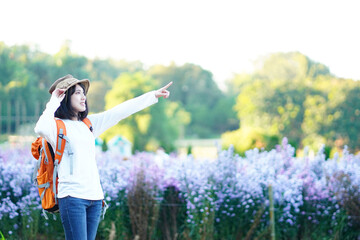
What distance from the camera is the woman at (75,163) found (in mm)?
2502

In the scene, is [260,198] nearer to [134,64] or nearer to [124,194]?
[124,194]

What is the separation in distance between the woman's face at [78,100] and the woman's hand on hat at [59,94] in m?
0.07

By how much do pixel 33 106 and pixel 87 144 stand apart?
29240 mm

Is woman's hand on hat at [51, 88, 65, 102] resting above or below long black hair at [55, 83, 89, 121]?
above

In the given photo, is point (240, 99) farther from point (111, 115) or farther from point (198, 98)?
point (111, 115)

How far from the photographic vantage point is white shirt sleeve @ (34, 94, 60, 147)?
2.49 m

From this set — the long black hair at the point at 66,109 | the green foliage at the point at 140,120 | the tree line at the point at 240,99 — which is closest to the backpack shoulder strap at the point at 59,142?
the long black hair at the point at 66,109

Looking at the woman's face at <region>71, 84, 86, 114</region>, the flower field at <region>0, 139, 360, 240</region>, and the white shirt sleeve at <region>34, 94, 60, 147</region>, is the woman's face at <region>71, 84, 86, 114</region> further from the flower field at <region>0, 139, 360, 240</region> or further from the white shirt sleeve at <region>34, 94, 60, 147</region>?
the flower field at <region>0, 139, 360, 240</region>

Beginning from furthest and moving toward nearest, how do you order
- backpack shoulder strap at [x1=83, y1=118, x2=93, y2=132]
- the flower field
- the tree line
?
1. the tree line
2. the flower field
3. backpack shoulder strap at [x1=83, y1=118, x2=93, y2=132]

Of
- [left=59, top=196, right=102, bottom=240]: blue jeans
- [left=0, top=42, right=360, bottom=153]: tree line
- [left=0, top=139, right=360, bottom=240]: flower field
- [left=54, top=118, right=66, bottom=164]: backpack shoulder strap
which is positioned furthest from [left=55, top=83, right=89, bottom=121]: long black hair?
[left=0, top=42, right=360, bottom=153]: tree line

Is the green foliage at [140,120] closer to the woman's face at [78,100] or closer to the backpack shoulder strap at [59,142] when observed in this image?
the woman's face at [78,100]

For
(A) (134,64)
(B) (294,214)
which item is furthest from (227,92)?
(B) (294,214)

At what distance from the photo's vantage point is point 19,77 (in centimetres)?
3141

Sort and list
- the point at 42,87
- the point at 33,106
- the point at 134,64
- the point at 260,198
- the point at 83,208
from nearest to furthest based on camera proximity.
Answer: the point at 83,208 → the point at 260,198 → the point at 33,106 → the point at 42,87 → the point at 134,64
